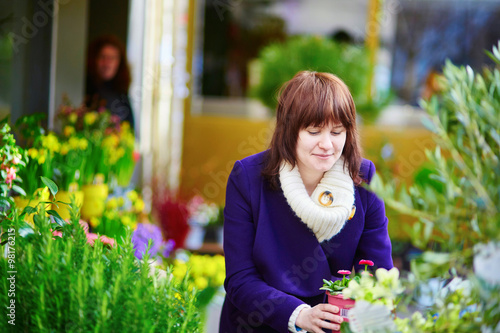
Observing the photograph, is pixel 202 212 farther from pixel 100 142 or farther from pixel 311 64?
pixel 100 142

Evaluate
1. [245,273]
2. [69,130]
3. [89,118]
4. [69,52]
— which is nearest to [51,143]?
[69,130]

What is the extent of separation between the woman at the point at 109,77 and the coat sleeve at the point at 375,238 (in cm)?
205

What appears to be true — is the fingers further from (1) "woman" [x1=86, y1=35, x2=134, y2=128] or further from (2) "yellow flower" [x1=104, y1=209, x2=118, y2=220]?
(1) "woman" [x1=86, y1=35, x2=134, y2=128]

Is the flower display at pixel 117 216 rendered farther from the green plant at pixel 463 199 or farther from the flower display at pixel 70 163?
the green plant at pixel 463 199

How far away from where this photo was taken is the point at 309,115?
129 centimetres

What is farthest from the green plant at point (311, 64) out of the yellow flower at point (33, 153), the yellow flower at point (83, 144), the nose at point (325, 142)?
the nose at point (325, 142)

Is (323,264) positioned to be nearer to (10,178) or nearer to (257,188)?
(257,188)

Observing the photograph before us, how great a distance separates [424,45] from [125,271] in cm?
575

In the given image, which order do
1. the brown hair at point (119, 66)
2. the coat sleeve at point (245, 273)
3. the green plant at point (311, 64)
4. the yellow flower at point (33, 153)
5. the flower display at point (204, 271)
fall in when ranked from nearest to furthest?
the coat sleeve at point (245, 273) < the yellow flower at point (33, 153) < the flower display at point (204, 271) < the brown hair at point (119, 66) < the green plant at point (311, 64)

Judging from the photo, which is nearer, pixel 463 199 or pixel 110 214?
pixel 463 199

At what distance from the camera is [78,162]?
7.84ft

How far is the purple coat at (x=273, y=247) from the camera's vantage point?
4.35ft

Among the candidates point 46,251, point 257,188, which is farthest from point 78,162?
point 46,251

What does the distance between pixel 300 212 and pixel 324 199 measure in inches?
2.8
